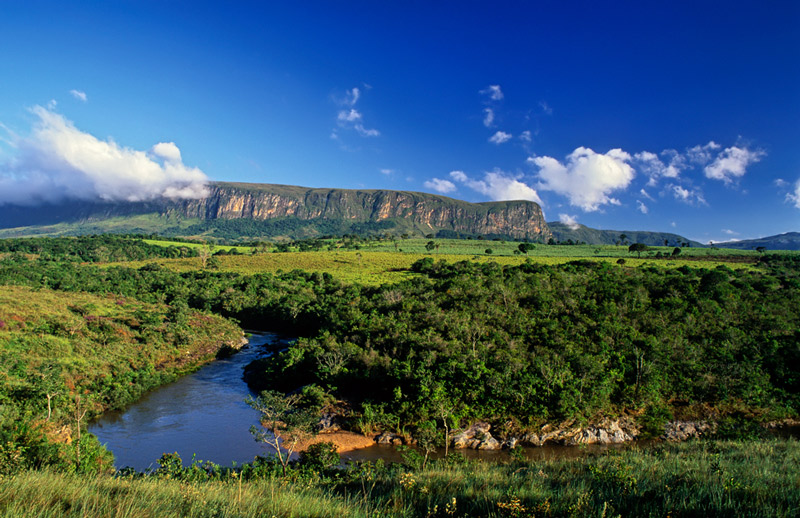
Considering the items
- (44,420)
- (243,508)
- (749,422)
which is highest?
(243,508)

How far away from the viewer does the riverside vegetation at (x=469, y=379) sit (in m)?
7.16

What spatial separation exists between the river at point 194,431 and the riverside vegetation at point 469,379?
82.1 inches

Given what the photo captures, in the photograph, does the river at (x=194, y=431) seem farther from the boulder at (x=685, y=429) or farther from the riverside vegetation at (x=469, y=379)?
the boulder at (x=685, y=429)

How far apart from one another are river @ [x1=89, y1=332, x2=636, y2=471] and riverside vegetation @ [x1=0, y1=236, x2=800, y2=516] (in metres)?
2.08

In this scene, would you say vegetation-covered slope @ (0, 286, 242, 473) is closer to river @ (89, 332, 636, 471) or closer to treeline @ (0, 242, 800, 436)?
river @ (89, 332, 636, 471)

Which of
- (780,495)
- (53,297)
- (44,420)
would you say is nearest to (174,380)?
(44,420)

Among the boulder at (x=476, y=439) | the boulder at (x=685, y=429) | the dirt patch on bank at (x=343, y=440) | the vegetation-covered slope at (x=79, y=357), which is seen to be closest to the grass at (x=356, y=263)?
the vegetation-covered slope at (x=79, y=357)

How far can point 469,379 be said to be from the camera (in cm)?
3397

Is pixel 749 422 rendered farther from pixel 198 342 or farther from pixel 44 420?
pixel 198 342

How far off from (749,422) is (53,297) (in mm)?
78668

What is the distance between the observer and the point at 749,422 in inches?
1332

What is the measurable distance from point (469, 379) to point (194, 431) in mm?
21946

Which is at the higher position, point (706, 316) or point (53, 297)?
→ point (706, 316)

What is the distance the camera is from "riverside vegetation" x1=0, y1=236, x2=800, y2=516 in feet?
23.5
